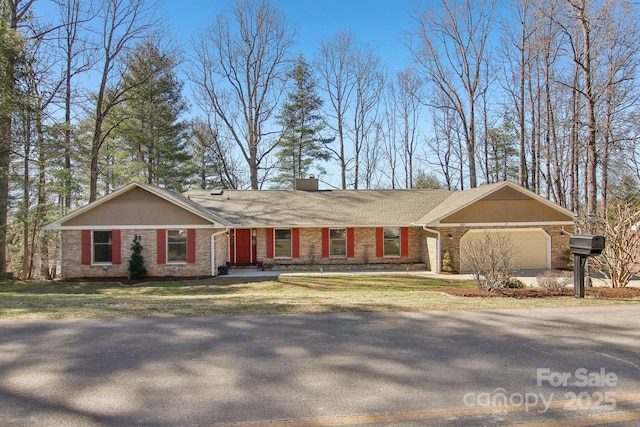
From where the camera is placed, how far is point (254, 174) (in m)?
28.9

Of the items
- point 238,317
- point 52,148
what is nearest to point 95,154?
point 52,148

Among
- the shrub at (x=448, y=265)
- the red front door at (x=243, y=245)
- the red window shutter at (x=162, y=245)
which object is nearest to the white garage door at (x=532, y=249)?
the shrub at (x=448, y=265)

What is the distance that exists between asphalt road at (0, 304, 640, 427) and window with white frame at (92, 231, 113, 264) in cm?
1208

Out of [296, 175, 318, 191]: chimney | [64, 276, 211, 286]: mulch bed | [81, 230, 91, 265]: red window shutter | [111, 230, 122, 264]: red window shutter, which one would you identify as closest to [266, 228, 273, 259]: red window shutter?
[64, 276, 211, 286]: mulch bed

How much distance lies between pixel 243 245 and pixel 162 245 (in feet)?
13.8

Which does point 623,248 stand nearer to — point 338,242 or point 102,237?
point 338,242

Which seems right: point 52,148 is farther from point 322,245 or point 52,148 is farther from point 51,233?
point 322,245

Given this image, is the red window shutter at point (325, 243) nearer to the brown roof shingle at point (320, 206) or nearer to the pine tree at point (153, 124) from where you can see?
the brown roof shingle at point (320, 206)

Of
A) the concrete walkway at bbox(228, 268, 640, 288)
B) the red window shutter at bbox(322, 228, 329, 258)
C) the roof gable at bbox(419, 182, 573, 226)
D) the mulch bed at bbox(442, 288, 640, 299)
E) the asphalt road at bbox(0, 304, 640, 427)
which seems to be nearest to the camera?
the asphalt road at bbox(0, 304, 640, 427)

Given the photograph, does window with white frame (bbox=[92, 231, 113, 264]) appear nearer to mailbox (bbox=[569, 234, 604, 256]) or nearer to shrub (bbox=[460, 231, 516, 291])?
shrub (bbox=[460, 231, 516, 291])

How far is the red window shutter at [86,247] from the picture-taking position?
17250mm

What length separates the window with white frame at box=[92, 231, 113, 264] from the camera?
57.0 feet

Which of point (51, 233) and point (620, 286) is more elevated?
point (51, 233)

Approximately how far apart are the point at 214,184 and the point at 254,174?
6.04m
